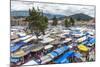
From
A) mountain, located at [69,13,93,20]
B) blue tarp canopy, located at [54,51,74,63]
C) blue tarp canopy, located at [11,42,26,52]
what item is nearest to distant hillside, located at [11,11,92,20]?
mountain, located at [69,13,93,20]

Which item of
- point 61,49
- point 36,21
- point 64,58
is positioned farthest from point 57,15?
point 64,58

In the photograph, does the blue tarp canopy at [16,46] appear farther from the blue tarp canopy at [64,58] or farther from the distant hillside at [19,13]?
the blue tarp canopy at [64,58]

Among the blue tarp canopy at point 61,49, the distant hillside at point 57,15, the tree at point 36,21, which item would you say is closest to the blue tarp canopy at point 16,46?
the tree at point 36,21

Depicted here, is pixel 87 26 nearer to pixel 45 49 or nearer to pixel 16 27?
pixel 45 49

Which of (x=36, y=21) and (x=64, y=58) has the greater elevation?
(x=36, y=21)

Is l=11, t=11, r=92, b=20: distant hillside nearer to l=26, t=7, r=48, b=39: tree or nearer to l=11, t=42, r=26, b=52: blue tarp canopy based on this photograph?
l=26, t=7, r=48, b=39: tree

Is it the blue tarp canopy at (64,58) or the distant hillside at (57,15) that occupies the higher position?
the distant hillside at (57,15)

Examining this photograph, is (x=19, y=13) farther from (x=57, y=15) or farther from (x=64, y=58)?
(x=64, y=58)
